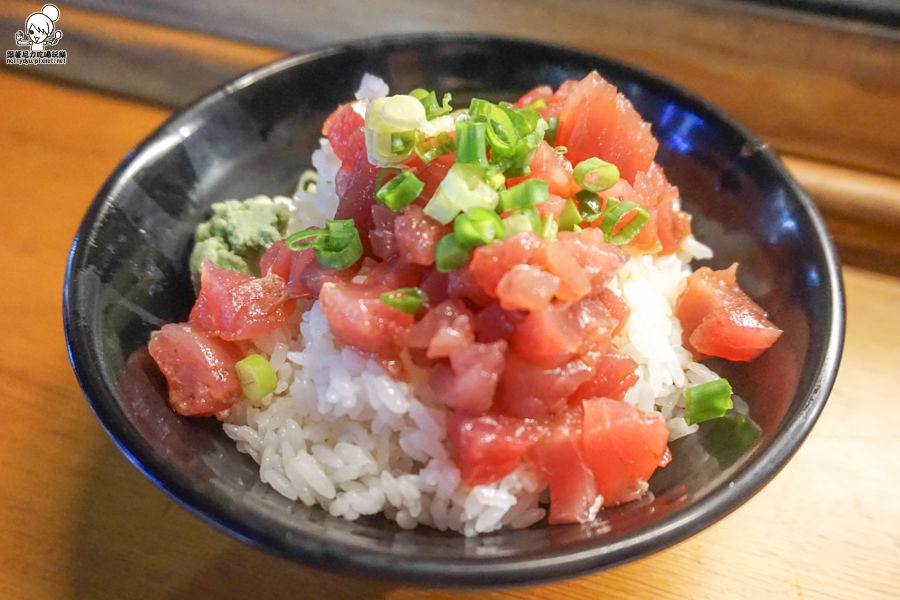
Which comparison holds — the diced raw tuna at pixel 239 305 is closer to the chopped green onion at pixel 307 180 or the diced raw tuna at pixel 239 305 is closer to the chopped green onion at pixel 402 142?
the chopped green onion at pixel 402 142

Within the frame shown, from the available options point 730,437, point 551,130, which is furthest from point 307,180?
point 730,437

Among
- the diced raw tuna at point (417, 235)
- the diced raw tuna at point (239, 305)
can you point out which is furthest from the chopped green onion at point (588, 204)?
the diced raw tuna at point (239, 305)

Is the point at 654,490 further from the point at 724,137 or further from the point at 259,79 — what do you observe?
the point at 259,79

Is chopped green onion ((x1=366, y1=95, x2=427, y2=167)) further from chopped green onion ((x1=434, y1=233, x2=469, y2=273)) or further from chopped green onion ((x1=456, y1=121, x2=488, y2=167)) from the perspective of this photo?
chopped green onion ((x1=434, y1=233, x2=469, y2=273))

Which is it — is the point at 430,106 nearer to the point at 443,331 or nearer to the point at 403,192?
the point at 403,192

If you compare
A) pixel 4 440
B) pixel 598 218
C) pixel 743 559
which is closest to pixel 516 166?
pixel 598 218
